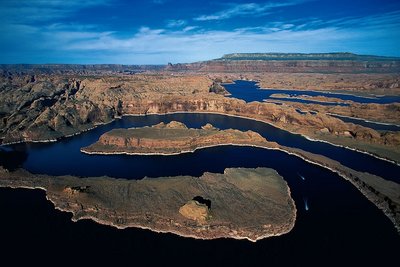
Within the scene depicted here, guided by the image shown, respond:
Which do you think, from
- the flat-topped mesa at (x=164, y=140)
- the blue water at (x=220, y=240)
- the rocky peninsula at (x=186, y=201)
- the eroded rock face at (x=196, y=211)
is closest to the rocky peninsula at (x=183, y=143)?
the flat-topped mesa at (x=164, y=140)

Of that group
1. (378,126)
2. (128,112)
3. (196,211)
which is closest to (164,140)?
(196,211)

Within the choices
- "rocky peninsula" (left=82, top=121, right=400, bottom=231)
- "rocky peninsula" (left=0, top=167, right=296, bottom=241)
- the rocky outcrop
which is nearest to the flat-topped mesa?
"rocky peninsula" (left=82, top=121, right=400, bottom=231)

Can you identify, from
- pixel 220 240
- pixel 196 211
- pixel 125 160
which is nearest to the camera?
pixel 220 240

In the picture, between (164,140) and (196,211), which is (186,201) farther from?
(164,140)

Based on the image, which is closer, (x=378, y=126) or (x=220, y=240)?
(x=220, y=240)

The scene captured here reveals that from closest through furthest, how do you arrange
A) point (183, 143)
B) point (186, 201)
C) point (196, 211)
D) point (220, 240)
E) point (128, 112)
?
1. point (220, 240)
2. point (196, 211)
3. point (186, 201)
4. point (183, 143)
5. point (128, 112)

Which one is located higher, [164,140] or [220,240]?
[164,140]
